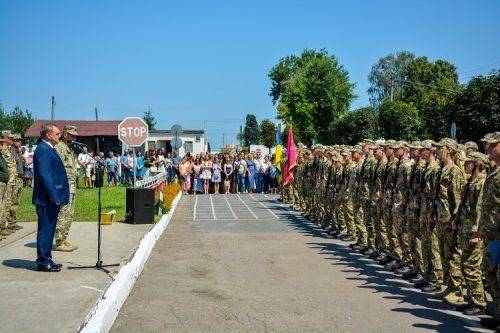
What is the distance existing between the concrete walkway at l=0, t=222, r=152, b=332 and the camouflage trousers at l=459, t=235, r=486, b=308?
476 cm

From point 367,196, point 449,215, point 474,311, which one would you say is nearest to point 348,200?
point 367,196

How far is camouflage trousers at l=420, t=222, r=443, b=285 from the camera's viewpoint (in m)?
8.57

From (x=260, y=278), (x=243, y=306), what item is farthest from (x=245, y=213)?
(x=243, y=306)

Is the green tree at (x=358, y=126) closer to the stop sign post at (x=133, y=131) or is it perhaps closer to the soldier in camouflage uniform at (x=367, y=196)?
the stop sign post at (x=133, y=131)

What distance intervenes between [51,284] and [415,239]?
18.8 ft

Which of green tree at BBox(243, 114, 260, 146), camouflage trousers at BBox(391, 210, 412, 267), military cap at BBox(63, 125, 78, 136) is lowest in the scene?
camouflage trousers at BBox(391, 210, 412, 267)

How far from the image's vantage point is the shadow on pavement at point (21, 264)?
8.96m

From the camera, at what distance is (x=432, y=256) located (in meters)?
8.65

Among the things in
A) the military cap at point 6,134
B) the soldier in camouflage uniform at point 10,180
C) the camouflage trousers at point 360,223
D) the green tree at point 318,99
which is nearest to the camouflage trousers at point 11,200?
the soldier in camouflage uniform at point 10,180

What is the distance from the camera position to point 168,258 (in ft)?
35.7

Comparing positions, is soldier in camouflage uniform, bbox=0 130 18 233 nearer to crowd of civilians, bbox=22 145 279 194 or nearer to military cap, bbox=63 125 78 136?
military cap, bbox=63 125 78 136

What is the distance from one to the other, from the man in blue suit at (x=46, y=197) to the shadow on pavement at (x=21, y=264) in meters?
0.37

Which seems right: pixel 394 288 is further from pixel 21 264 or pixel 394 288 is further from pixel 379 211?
pixel 21 264

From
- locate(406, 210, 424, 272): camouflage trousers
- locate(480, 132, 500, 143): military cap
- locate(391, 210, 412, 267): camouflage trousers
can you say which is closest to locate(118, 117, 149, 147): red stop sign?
locate(391, 210, 412, 267): camouflage trousers
